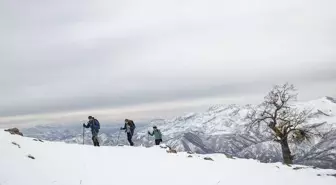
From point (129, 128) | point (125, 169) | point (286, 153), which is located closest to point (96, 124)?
point (129, 128)

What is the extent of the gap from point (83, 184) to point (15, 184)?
2.87 metres

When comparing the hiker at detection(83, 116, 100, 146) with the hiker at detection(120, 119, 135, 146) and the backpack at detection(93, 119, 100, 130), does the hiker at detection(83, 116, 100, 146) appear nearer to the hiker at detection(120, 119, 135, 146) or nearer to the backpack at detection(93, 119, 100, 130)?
the backpack at detection(93, 119, 100, 130)

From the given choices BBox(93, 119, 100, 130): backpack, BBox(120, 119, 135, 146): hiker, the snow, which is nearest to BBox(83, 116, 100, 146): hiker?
BBox(93, 119, 100, 130): backpack

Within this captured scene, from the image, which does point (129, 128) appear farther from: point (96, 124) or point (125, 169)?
point (125, 169)

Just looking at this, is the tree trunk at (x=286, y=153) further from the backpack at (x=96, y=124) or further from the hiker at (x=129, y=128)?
the backpack at (x=96, y=124)

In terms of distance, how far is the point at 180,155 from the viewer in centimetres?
2767

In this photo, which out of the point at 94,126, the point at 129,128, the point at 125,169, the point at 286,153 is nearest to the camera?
the point at 125,169

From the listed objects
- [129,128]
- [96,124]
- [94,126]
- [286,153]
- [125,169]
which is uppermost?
[96,124]

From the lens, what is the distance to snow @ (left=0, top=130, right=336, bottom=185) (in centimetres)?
1673

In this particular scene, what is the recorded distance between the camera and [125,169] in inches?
808

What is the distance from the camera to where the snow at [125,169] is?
54.9 ft

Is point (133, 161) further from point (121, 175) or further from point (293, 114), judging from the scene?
point (293, 114)

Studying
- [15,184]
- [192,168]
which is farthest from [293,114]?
[15,184]

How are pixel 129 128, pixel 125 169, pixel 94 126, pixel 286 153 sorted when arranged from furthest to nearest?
pixel 286 153
pixel 129 128
pixel 94 126
pixel 125 169
